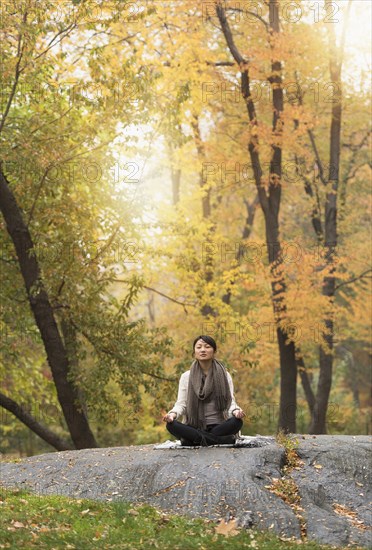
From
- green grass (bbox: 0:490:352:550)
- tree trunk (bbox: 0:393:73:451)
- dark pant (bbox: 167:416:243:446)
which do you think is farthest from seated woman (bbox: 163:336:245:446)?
tree trunk (bbox: 0:393:73:451)

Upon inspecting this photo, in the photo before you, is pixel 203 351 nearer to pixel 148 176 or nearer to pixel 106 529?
pixel 106 529

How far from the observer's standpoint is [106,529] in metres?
6.73

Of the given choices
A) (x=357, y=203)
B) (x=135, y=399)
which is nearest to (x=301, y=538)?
(x=135, y=399)

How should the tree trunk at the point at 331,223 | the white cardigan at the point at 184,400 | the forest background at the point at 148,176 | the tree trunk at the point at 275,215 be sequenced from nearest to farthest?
the white cardigan at the point at 184,400 < the forest background at the point at 148,176 < the tree trunk at the point at 275,215 < the tree trunk at the point at 331,223

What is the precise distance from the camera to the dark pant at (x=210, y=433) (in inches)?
360

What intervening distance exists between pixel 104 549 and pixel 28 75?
8688mm

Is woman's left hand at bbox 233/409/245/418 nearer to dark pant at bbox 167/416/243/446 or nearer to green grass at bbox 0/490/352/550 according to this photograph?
dark pant at bbox 167/416/243/446

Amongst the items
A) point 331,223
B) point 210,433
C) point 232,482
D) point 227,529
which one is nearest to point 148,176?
point 331,223

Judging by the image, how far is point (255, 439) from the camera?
9492 millimetres

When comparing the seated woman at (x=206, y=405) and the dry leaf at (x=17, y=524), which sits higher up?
the seated woman at (x=206, y=405)

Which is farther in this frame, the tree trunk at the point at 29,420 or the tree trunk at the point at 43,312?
the tree trunk at the point at 29,420

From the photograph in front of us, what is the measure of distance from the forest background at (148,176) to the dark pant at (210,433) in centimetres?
406

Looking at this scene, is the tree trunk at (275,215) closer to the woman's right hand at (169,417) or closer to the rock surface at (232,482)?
the rock surface at (232,482)

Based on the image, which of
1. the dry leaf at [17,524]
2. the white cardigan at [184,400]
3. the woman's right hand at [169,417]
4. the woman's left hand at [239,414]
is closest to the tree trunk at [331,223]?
the white cardigan at [184,400]
